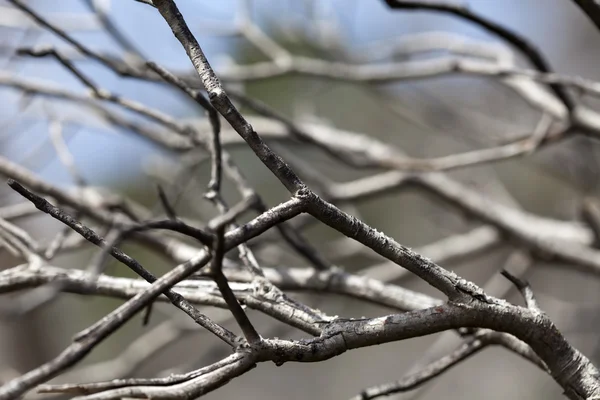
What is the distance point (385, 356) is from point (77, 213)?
5.67m

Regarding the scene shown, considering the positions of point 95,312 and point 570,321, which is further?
point 95,312

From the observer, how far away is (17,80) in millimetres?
1472

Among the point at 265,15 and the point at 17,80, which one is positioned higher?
the point at 265,15

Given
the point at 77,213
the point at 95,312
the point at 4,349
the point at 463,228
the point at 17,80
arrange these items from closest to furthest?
the point at 77,213
the point at 17,80
the point at 463,228
the point at 4,349
the point at 95,312

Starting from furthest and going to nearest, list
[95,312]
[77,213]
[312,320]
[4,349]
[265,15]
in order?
1. [95,312]
2. [4,349]
3. [265,15]
4. [77,213]
5. [312,320]

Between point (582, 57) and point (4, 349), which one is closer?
point (4, 349)

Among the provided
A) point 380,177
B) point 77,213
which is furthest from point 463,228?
point 77,213

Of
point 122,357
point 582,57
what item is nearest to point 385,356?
point 582,57

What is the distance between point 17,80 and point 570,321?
1861 mm

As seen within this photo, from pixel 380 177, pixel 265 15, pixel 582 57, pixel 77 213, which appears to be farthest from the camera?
pixel 582 57

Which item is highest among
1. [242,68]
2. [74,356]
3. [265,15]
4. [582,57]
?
[582,57]

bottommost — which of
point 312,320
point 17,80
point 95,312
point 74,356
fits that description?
point 74,356

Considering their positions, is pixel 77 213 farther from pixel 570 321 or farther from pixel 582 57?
pixel 582 57

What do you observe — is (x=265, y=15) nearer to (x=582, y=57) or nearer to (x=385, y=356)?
(x=582, y=57)
